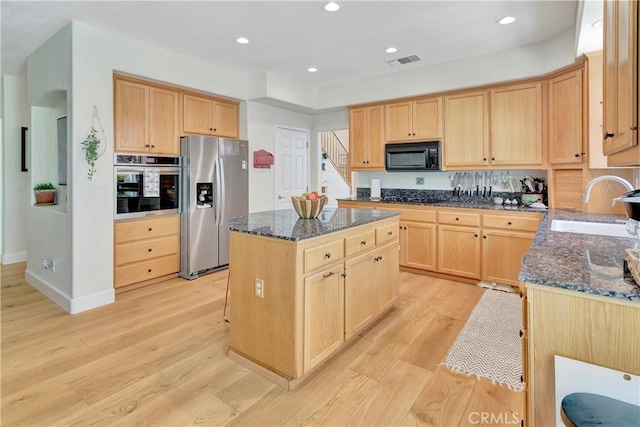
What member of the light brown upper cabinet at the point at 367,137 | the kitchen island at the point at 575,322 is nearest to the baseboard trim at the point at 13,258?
the light brown upper cabinet at the point at 367,137

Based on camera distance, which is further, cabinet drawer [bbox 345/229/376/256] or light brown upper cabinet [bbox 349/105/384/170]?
light brown upper cabinet [bbox 349/105/384/170]

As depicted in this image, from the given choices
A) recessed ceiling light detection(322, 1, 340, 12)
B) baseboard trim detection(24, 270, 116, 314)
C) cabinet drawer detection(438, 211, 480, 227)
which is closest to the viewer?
recessed ceiling light detection(322, 1, 340, 12)

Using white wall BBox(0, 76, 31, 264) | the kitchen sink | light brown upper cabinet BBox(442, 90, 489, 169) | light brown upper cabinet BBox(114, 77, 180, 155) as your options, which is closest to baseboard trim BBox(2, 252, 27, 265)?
white wall BBox(0, 76, 31, 264)

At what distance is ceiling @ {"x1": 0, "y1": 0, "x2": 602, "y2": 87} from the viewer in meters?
2.87

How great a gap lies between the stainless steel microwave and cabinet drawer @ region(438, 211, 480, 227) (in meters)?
0.70

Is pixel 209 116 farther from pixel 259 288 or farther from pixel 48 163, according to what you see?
pixel 259 288

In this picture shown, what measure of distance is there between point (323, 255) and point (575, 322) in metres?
1.33

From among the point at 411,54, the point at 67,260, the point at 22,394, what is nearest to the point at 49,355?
the point at 22,394

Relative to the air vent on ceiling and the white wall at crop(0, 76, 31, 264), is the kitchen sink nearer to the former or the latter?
the air vent on ceiling

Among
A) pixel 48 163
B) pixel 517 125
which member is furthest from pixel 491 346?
pixel 48 163

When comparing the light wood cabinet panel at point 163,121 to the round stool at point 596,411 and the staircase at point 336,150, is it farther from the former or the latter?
the staircase at point 336,150

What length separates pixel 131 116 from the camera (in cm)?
377

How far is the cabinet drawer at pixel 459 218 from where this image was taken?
12.8ft

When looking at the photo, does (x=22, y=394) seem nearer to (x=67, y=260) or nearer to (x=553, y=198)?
(x=67, y=260)
